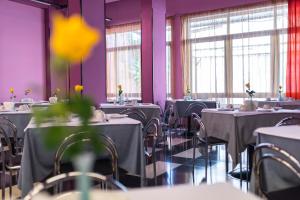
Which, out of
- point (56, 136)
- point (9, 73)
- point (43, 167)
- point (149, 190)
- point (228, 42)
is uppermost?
point (228, 42)

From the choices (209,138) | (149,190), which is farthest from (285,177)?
(209,138)

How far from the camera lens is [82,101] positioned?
0.49 metres

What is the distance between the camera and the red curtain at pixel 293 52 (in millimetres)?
6727

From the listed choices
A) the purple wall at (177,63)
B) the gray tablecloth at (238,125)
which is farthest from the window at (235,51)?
the gray tablecloth at (238,125)

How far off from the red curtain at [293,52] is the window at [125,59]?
391cm

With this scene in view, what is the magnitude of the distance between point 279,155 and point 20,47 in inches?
317

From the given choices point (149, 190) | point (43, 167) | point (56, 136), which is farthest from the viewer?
point (43, 167)

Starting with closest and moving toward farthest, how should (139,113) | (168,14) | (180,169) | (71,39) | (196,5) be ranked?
1. (71,39)
2. (180,169)
3. (139,113)
4. (196,5)
5. (168,14)

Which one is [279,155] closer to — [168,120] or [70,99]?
[70,99]

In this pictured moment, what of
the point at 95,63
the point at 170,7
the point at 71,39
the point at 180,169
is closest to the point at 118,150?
the point at 180,169

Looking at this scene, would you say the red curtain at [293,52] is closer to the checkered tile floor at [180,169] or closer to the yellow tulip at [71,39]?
the checkered tile floor at [180,169]

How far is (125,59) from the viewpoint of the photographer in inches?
364

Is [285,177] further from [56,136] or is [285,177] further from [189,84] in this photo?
[189,84]

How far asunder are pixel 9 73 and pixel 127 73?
10.4 ft
